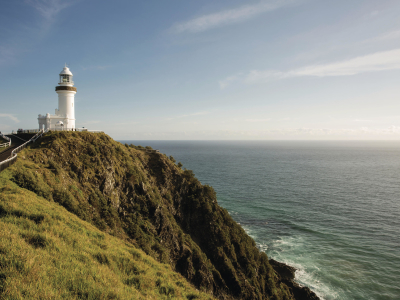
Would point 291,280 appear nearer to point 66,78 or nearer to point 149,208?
point 149,208

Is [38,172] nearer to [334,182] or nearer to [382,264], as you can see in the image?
[382,264]

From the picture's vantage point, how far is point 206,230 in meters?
33.3

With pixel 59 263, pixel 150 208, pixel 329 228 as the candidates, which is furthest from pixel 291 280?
pixel 59 263

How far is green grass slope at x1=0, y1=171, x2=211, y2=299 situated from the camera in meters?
7.40

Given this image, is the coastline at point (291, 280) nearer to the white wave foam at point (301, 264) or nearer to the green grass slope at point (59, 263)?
the white wave foam at point (301, 264)

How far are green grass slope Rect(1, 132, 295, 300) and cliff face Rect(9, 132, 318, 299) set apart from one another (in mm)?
80

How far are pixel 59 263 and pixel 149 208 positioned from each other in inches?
811

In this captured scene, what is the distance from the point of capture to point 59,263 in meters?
9.09

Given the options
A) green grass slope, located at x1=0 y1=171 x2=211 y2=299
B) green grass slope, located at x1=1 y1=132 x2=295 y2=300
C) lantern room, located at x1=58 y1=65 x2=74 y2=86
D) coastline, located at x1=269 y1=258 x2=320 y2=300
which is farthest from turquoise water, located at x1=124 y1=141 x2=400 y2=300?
lantern room, located at x1=58 y1=65 x2=74 y2=86

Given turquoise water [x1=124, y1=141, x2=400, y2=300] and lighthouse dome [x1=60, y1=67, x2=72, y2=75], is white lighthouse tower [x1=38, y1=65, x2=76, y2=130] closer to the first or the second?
lighthouse dome [x1=60, y1=67, x2=72, y2=75]

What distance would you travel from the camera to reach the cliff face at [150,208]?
72.5ft

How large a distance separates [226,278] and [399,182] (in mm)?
93290

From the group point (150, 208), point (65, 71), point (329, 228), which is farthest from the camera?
point (329, 228)

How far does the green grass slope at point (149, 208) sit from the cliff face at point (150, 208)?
8 cm
